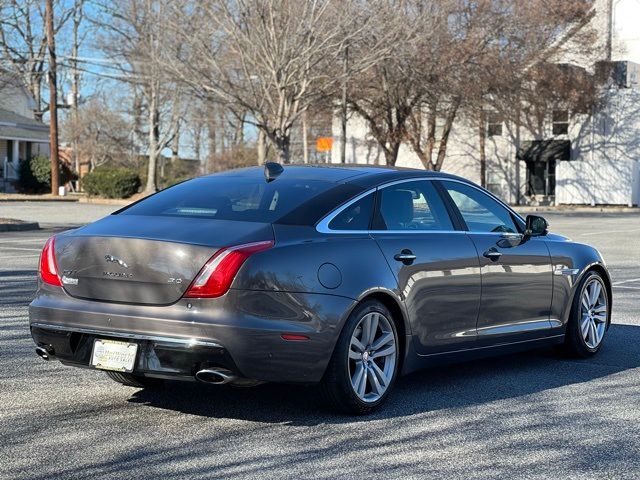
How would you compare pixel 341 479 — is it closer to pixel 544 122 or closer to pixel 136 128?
pixel 544 122

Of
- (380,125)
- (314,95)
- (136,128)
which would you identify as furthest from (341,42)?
(136,128)

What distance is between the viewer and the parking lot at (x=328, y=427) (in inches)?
213

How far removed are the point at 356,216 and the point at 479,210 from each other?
147 cm

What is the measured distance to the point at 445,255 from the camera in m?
7.30

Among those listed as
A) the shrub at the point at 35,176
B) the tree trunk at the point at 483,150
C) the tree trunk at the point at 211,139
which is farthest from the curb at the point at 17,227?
the tree trunk at the point at 211,139

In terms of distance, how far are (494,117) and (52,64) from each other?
2013cm

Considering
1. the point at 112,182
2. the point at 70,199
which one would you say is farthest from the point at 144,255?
the point at 70,199

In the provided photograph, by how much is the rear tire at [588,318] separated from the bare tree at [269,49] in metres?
25.9

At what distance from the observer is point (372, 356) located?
6.70 metres

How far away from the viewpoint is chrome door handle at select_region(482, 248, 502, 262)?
303 inches

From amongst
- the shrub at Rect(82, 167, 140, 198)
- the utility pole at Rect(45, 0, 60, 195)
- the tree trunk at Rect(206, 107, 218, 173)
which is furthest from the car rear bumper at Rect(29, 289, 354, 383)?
the tree trunk at Rect(206, 107, 218, 173)

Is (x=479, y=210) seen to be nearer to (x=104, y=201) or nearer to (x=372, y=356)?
(x=372, y=356)

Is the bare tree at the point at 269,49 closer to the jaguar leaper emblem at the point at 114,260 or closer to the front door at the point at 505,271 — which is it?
the front door at the point at 505,271

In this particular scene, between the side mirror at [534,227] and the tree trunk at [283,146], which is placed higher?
the tree trunk at [283,146]
